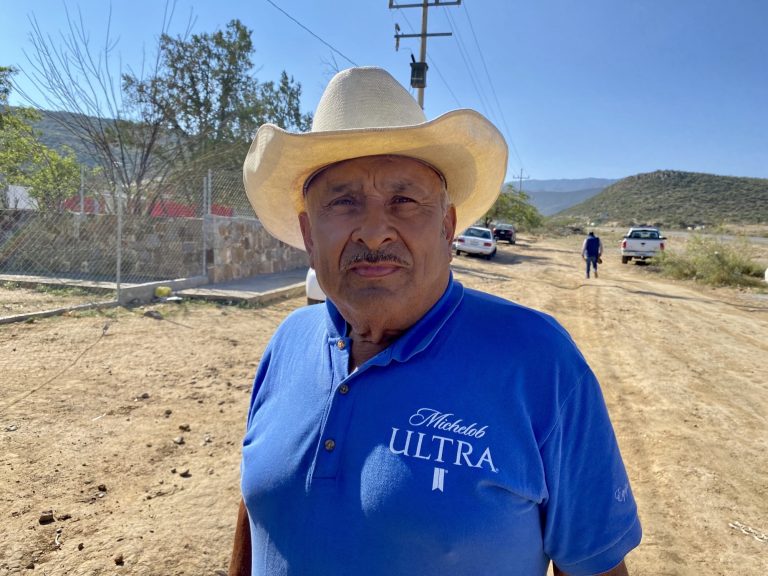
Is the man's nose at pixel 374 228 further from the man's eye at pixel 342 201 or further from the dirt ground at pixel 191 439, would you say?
the dirt ground at pixel 191 439

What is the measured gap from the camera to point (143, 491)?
131 inches

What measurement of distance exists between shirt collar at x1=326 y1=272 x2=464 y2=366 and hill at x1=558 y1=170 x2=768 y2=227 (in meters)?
75.7

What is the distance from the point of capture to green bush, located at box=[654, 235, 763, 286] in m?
17.1

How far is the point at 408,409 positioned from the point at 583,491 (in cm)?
42

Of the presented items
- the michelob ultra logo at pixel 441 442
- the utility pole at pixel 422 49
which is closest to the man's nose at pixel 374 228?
the michelob ultra logo at pixel 441 442

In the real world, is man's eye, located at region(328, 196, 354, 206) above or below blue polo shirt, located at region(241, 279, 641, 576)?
above

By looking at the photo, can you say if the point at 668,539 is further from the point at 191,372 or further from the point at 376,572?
the point at 191,372

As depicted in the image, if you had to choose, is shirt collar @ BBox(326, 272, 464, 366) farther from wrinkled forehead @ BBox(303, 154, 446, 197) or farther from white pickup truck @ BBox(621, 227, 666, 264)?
white pickup truck @ BBox(621, 227, 666, 264)

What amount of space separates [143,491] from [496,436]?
2.99 meters

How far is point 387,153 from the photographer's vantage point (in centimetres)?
154

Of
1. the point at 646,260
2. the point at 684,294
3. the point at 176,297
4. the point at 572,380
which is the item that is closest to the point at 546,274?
the point at 684,294

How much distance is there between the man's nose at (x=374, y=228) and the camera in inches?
55.1

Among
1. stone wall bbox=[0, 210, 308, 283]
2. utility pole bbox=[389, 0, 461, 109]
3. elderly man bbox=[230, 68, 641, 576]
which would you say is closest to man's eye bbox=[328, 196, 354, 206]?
elderly man bbox=[230, 68, 641, 576]

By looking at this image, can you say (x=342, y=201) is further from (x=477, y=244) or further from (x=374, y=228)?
(x=477, y=244)
